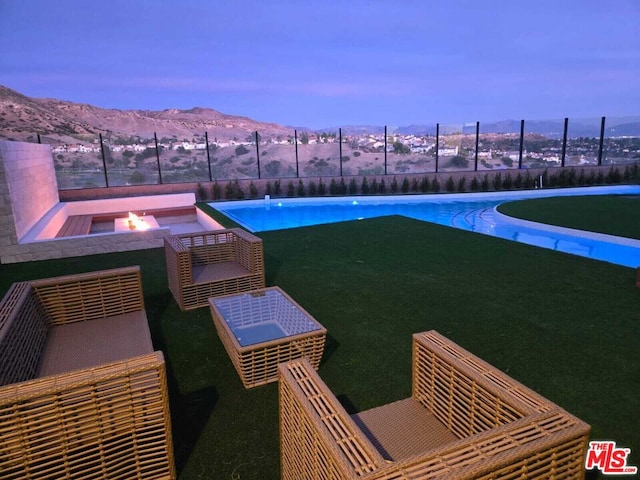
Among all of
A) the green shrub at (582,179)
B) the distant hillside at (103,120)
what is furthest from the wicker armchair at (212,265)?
the green shrub at (582,179)

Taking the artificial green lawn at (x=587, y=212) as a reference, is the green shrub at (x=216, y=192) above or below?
above

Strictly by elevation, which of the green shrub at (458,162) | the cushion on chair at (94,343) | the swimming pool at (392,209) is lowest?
the swimming pool at (392,209)

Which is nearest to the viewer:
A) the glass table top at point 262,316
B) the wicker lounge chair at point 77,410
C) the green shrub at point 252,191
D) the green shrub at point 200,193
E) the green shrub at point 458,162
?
the wicker lounge chair at point 77,410

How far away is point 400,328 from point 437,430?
2095 millimetres

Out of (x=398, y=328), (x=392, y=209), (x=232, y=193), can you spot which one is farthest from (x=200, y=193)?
(x=398, y=328)

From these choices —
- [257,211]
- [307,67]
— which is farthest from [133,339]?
[307,67]

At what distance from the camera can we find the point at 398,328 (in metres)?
4.34

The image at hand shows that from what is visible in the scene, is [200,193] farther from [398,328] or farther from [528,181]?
[528,181]

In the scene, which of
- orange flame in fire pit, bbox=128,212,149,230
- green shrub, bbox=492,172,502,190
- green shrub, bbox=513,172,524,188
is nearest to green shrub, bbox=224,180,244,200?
orange flame in fire pit, bbox=128,212,149,230

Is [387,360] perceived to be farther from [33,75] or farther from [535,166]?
[33,75]

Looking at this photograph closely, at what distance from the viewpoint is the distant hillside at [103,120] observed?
3030 centimetres

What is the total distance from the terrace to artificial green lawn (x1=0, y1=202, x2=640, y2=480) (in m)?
0.01

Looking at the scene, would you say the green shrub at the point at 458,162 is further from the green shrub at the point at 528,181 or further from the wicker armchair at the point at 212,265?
the wicker armchair at the point at 212,265

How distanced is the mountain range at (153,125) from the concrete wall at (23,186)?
6526 millimetres
